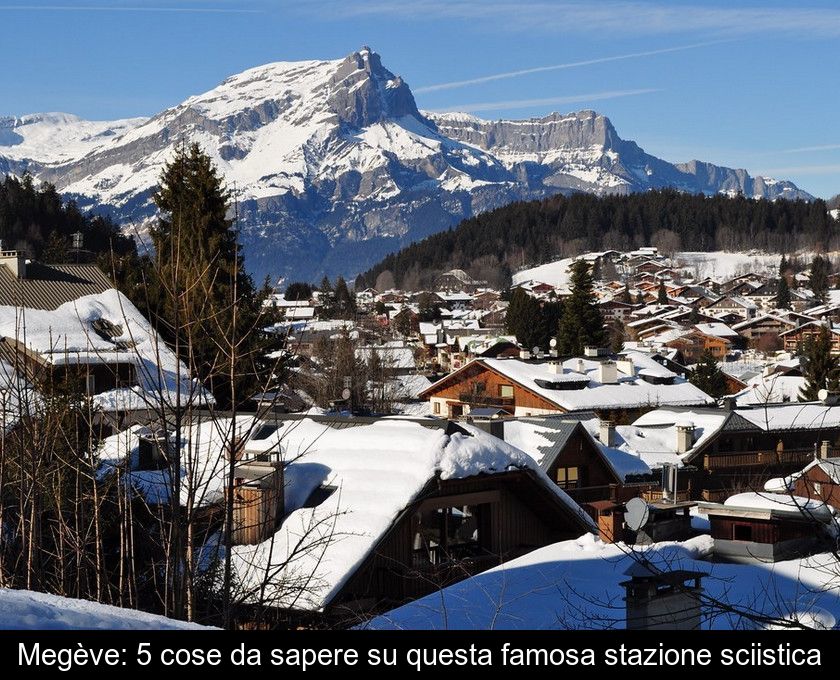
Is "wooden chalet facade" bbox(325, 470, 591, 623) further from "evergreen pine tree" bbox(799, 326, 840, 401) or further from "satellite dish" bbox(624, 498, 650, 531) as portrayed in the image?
"evergreen pine tree" bbox(799, 326, 840, 401)

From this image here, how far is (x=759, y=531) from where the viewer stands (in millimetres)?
12078

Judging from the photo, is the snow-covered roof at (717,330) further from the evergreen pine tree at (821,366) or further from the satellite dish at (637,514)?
the satellite dish at (637,514)

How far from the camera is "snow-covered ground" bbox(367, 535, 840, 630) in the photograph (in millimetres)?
10110

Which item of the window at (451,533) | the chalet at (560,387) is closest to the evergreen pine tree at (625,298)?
the chalet at (560,387)

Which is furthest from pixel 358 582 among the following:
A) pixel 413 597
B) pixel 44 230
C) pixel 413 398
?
pixel 44 230

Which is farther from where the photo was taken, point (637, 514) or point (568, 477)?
point (568, 477)

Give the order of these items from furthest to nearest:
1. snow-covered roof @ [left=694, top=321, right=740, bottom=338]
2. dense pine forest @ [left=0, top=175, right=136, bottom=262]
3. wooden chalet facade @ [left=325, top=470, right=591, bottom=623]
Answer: snow-covered roof @ [left=694, top=321, right=740, bottom=338]
dense pine forest @ [left=0, top=175, right=136, bottom=262]
wooden chalet facade @ [left=325, top=470, right=591, bottom=623]

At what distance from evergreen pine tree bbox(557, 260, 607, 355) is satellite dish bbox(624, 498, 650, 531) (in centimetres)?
5918

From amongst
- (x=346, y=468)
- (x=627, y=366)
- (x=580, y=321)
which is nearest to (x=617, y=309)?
(x=580, y=321)

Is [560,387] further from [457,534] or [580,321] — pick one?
[457,534]
